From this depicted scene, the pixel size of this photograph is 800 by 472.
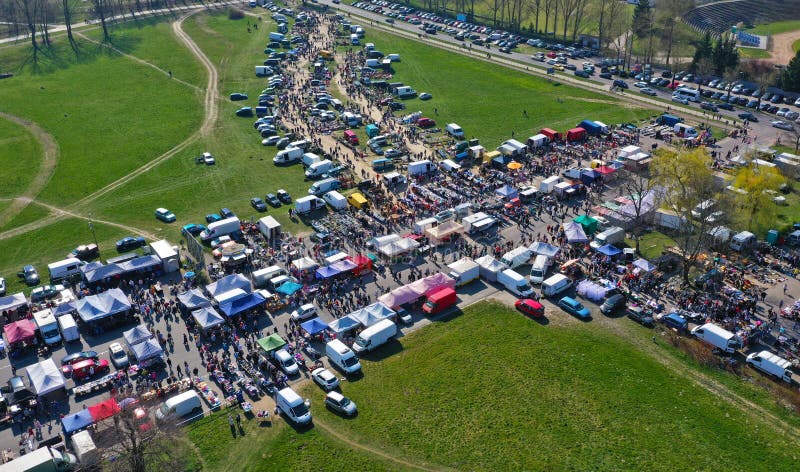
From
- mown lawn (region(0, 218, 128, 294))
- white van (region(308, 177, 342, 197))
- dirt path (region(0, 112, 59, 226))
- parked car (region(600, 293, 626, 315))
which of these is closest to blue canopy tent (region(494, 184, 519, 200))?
white van (region(308, 177, 342, 197))

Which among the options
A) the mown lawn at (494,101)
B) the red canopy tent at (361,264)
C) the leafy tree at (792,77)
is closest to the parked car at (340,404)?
the red canopy tent at (361,264)

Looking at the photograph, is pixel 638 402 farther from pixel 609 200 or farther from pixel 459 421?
pixel 609 200

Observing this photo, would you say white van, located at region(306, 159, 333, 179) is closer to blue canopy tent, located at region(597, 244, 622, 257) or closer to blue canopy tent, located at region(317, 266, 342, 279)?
blue canopy tent, located at region(317, 266, 342, 279)

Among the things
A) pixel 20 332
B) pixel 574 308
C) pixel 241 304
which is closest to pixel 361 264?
pixel 241 304

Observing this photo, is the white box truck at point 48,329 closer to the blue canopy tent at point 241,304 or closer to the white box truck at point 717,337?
the blue canopy tent at point 241,304

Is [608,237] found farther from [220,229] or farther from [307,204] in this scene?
[220,229]
